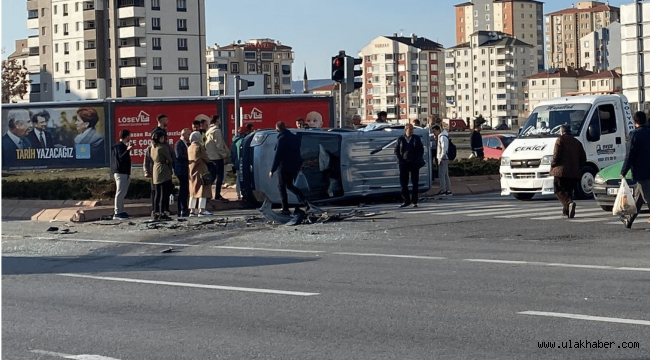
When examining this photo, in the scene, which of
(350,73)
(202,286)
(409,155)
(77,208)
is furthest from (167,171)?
(202,286)

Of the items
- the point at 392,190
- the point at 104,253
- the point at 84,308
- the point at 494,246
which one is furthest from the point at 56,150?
the point at 84,308

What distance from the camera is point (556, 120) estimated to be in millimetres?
23219

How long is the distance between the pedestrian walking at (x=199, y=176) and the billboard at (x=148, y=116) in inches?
428

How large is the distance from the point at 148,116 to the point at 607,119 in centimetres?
1424

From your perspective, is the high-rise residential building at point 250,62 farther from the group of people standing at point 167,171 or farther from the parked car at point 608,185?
the parked car at point 608,185

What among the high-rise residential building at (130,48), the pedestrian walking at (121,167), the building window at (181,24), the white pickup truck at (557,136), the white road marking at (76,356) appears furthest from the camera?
the building window at (181,24)

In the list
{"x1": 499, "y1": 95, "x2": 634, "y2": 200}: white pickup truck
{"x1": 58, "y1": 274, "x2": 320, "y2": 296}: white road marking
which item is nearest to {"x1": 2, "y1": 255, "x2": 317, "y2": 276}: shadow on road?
{"x1": 58, "y1": 274, "x2": 320, "y2": 296}: white road marking

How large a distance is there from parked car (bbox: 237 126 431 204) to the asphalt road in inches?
142

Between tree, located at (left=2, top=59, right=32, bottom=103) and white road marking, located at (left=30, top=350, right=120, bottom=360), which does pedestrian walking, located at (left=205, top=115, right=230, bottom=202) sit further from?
tree, located at (left=2, top=59, right=32, bottom=103)

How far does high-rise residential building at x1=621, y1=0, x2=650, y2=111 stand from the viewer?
80.6 ft

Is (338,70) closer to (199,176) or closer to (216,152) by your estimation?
(216,152)

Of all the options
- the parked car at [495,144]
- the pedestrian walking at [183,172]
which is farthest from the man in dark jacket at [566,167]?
the parked car at [495,144]

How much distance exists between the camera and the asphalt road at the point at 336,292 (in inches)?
311

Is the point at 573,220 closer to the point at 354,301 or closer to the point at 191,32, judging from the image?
the point at 354,301
